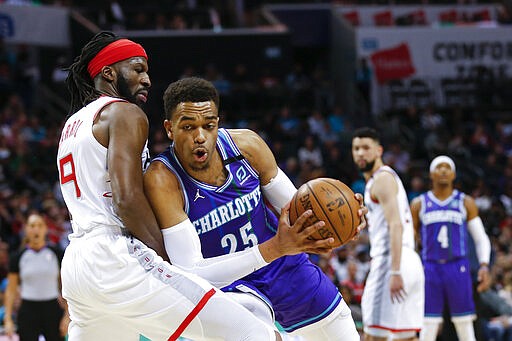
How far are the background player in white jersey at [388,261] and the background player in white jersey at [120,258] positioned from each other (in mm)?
3229

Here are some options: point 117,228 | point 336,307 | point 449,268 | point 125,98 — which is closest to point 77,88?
point 125,98

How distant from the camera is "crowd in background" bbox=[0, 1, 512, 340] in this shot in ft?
38.4

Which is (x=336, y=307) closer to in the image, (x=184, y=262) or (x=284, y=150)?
(x=184, y=262)

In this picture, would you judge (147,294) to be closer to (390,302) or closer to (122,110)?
(122,110)

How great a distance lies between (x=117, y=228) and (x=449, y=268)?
4.94m

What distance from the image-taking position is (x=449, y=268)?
8.06 metres

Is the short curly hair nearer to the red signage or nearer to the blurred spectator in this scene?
the blurred spectator

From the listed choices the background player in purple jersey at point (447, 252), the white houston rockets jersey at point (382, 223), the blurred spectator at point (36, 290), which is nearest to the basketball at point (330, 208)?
the white houston rockets jersey at point (382, 223)

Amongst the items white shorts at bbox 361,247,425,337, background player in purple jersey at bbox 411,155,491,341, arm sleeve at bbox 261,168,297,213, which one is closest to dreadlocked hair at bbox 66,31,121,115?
arm sleeve at bbox 261,168,297,213

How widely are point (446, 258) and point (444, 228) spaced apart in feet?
0.97

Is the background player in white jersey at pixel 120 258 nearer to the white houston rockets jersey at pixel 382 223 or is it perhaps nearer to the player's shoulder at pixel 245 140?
the player's shoulder at pixel 245 140

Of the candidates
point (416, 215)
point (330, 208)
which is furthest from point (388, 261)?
point (330, 208)

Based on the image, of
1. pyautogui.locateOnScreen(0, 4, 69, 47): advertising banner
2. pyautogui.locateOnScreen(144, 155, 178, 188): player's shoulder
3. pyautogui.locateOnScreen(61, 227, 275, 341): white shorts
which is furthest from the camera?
pyautogui.locateOnScreen(0, 4, 69, 47): advertising banner

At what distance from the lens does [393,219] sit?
6.95 metres
